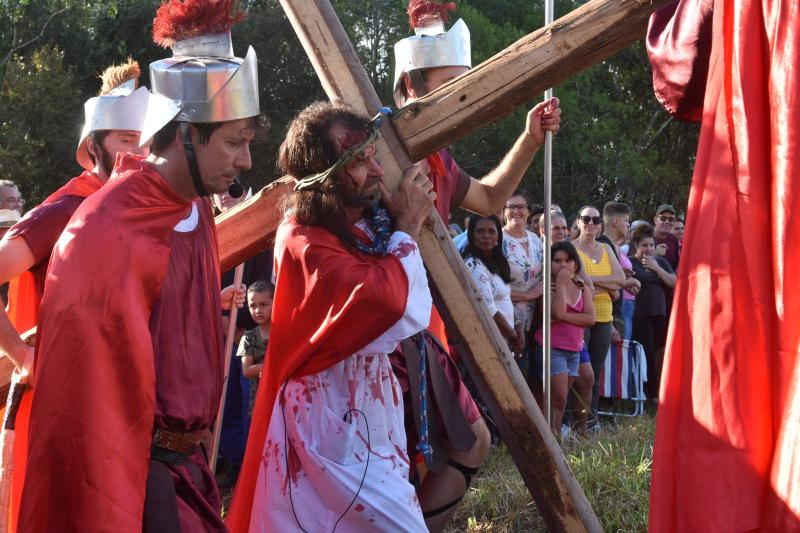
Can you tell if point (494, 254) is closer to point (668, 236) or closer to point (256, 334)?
point (256, 334)

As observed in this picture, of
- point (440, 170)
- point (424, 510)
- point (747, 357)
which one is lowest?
point (424, 510)

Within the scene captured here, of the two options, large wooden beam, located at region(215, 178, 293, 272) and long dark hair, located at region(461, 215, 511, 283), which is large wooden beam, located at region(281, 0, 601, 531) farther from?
long dark hair, located at region(461, 215, 511, 283)

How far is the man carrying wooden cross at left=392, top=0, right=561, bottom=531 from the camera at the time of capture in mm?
4090

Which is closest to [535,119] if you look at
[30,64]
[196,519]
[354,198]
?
[354,198]

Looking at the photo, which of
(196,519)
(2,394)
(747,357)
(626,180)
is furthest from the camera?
(626,180)

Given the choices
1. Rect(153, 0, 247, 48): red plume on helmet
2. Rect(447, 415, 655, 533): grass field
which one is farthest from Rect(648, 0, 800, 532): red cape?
Rect(447, 415, 655, 533): grass field

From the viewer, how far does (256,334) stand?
661cm

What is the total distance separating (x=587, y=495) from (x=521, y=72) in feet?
7.84

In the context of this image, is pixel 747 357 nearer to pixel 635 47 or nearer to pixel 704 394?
pixel 704 394

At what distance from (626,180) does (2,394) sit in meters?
18.3

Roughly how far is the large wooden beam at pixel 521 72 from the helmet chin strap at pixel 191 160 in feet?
3.50

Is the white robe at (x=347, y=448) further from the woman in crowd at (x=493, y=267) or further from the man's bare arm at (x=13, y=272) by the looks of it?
the woman in crowd at (x=493, y=267)

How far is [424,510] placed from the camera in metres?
4.21

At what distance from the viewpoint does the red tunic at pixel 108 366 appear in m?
2.82
